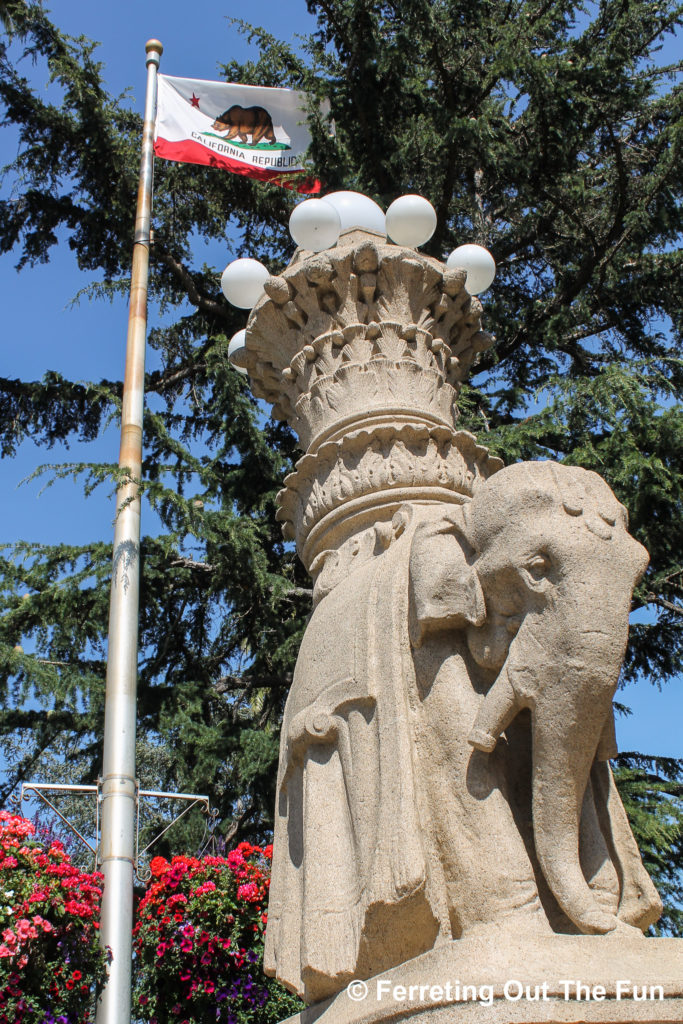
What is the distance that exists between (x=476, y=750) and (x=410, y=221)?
9.30 ft

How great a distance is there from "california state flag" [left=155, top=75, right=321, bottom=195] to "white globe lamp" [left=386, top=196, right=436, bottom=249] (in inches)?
204

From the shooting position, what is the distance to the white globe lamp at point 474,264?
4762 millimetres

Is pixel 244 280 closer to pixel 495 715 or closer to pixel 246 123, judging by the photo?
pixel 495 715

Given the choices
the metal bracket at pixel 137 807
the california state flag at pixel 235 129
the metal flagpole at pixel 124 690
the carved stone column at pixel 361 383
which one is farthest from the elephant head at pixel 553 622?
the california state flag at pixel 235 129

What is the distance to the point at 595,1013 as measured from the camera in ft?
6.95

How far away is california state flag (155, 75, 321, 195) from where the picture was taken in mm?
9266

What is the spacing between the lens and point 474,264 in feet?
15.6

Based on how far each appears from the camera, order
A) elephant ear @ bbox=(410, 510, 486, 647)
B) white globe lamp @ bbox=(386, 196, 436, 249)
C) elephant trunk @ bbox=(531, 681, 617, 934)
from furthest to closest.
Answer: white globe lamp @ bbox=(386, 196, 436, 249)
elephant ear @ bbox=(410, 510, 486, 647)
elephant trunk @ bbox=(531, 681, 617, 934)

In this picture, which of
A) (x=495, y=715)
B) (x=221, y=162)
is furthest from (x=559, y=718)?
(x=221, y=162)

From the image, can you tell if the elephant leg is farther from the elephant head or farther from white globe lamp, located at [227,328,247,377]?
white globe lamp, located at [227,328,247,377]

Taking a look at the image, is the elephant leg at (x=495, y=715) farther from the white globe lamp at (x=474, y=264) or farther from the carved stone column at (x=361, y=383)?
the white globe lamp at (x=474, y=264)

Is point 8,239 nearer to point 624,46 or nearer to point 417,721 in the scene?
point 624,46

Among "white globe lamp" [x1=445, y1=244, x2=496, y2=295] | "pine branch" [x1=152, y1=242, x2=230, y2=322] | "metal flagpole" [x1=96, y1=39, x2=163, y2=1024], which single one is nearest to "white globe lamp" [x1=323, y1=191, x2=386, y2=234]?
"white globe lamp" [x1=445, y1=244, x2=496, y2=295]

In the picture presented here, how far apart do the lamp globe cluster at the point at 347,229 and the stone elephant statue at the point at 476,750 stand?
6.29 feet
